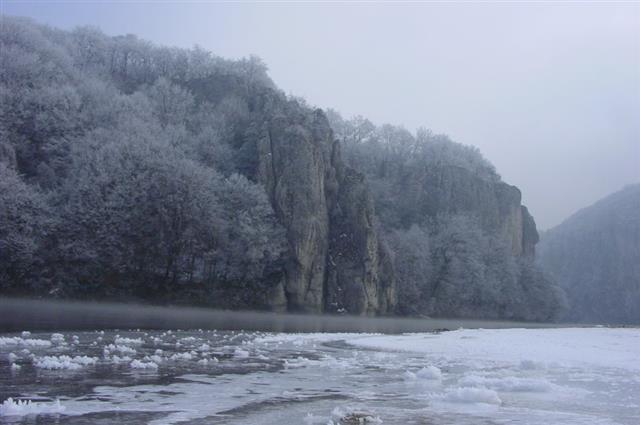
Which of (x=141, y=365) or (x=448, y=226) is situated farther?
(x=448, y=226)

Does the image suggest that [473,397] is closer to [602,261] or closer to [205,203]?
[205,203]

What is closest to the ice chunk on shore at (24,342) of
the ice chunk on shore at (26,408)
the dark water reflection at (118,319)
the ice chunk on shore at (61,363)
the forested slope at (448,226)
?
the ice chunk on shore at (61,363)

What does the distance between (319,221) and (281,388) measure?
220 ft

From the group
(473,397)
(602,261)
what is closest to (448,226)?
(602,261)

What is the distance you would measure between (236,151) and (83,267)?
33.5 metres

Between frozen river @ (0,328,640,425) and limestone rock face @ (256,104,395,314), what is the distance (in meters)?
53.8

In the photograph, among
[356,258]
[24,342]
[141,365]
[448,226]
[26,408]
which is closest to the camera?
[26,408]

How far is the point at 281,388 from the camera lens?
38.5ft

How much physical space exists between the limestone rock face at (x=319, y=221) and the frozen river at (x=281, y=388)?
177 feet

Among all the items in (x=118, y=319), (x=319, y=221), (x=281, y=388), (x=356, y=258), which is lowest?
(x=118, y=319)

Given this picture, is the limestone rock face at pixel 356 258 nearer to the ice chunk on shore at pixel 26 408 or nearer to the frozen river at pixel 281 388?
the frozen river at pixel 281 388

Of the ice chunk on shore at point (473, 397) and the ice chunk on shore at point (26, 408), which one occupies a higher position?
the ice chunk on shore at point (26, 408)

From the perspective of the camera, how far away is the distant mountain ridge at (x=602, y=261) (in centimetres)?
14738

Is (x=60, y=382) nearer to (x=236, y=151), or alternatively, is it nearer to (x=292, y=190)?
(x=292, y=190)
